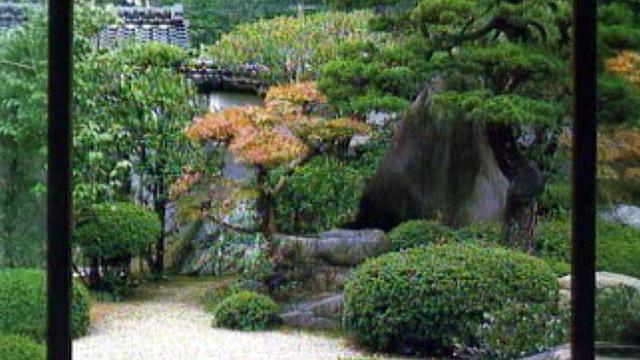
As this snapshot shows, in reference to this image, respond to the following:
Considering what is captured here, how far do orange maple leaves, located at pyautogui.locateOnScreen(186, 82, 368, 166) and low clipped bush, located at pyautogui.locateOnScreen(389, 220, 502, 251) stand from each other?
18.4 inches

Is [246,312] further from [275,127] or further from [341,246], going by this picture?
[275,127]

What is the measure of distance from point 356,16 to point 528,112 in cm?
77

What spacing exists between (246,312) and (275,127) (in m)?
0.79

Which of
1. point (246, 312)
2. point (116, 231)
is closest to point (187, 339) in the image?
point (246, 312)

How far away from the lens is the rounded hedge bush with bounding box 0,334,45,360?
1.80 m

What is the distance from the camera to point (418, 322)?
383cm

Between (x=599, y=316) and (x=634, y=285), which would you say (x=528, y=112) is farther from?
(x=599, y=316)

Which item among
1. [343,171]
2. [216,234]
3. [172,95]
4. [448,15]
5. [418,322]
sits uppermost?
[448,15]

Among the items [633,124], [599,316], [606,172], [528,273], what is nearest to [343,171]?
[528,273]

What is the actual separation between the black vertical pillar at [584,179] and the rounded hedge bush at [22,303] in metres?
0.85

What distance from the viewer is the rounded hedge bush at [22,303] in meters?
1.73

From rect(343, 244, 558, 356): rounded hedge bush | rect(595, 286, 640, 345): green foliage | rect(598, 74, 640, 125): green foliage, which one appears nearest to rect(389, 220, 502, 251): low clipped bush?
rect(343, 244, 558, 356): rounded hedge bush

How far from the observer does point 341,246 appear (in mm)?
4168

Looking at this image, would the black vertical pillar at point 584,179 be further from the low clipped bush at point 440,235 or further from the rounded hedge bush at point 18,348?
the low clipped bush at point 440,235
